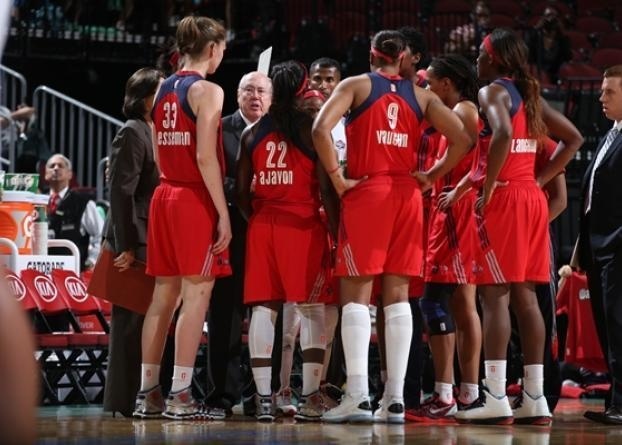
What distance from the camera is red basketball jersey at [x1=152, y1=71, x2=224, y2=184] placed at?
512 centimetres

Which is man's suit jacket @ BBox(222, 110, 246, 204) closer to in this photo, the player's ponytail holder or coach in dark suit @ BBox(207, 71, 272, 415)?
coach in dark suit @ BBox(207, 71, 272, 415)

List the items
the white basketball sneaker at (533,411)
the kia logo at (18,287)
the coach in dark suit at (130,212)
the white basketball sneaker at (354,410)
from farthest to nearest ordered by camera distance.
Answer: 1. the kia logo at (18,287)
2. the coach in dark suit at (130,212)
3. the white basketball sneaker at (533,411)
4. the white basketball sneaker at (354,410)

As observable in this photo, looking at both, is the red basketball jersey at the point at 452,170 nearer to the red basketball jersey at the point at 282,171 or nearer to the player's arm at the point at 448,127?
the player's arm at the point at 448,127

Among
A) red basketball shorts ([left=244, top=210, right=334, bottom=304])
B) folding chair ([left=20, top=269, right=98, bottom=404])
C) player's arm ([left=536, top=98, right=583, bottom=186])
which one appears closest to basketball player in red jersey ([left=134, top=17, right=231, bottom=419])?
red basketball shorts ([left=244, top=210, right=334, bottom=304])

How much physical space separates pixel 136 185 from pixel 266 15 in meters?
9.15

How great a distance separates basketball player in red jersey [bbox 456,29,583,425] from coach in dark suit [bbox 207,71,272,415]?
115 cm

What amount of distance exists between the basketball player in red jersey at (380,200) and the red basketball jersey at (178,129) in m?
0.64

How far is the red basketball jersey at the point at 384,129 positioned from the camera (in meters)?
4.92

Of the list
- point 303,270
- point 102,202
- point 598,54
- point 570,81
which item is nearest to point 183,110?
point 303,270

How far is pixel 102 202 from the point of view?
11.3 m

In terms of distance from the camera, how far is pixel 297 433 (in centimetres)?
432

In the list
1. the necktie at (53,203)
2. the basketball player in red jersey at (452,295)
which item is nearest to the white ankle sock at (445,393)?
the basketball player in red jersey at (452,295)

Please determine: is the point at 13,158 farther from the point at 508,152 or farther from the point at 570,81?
the point at 508,152

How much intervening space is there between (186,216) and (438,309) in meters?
1.27
